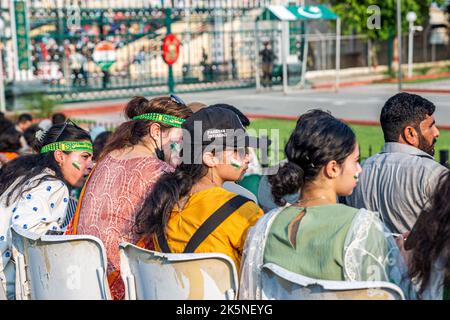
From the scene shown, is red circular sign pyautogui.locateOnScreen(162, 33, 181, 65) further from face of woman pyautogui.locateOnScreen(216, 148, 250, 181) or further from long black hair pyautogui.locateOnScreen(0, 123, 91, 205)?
face of woman pyautogui.locateOnScreen(216, 148, 250, 181)

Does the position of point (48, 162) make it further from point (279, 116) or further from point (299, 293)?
point (279, 116)

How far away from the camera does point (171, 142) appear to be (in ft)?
13.8

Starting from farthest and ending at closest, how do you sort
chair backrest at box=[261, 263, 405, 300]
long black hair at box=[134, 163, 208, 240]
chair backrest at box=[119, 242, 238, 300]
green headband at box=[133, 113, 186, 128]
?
1. green headband at box=[133, 113, 186, 128]
2. long black hair at box=[134, 163, 208, 240]
3. chair backrest at box=[119, 242, 238, 300]
4. chair backrest at box=[261, 263, 405, 300]

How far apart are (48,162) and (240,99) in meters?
15.9

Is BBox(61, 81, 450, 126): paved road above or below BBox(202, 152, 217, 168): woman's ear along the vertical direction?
below

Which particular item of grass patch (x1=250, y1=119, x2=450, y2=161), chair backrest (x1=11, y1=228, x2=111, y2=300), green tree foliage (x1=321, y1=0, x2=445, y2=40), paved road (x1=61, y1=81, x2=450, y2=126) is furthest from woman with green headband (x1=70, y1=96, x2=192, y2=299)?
green tree foliage (x1=321, y1=0, x2=445, y2=40)

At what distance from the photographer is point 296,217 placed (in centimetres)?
295

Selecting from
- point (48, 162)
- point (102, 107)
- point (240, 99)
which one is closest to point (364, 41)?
point (240, 99)

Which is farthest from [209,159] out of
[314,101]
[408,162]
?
[314,101]

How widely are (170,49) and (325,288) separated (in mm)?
17349

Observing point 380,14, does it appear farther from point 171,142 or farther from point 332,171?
point 332,171

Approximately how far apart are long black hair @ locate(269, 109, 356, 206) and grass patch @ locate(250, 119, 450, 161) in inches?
269

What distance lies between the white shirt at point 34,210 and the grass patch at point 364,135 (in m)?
6.00

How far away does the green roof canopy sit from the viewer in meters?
20.0
